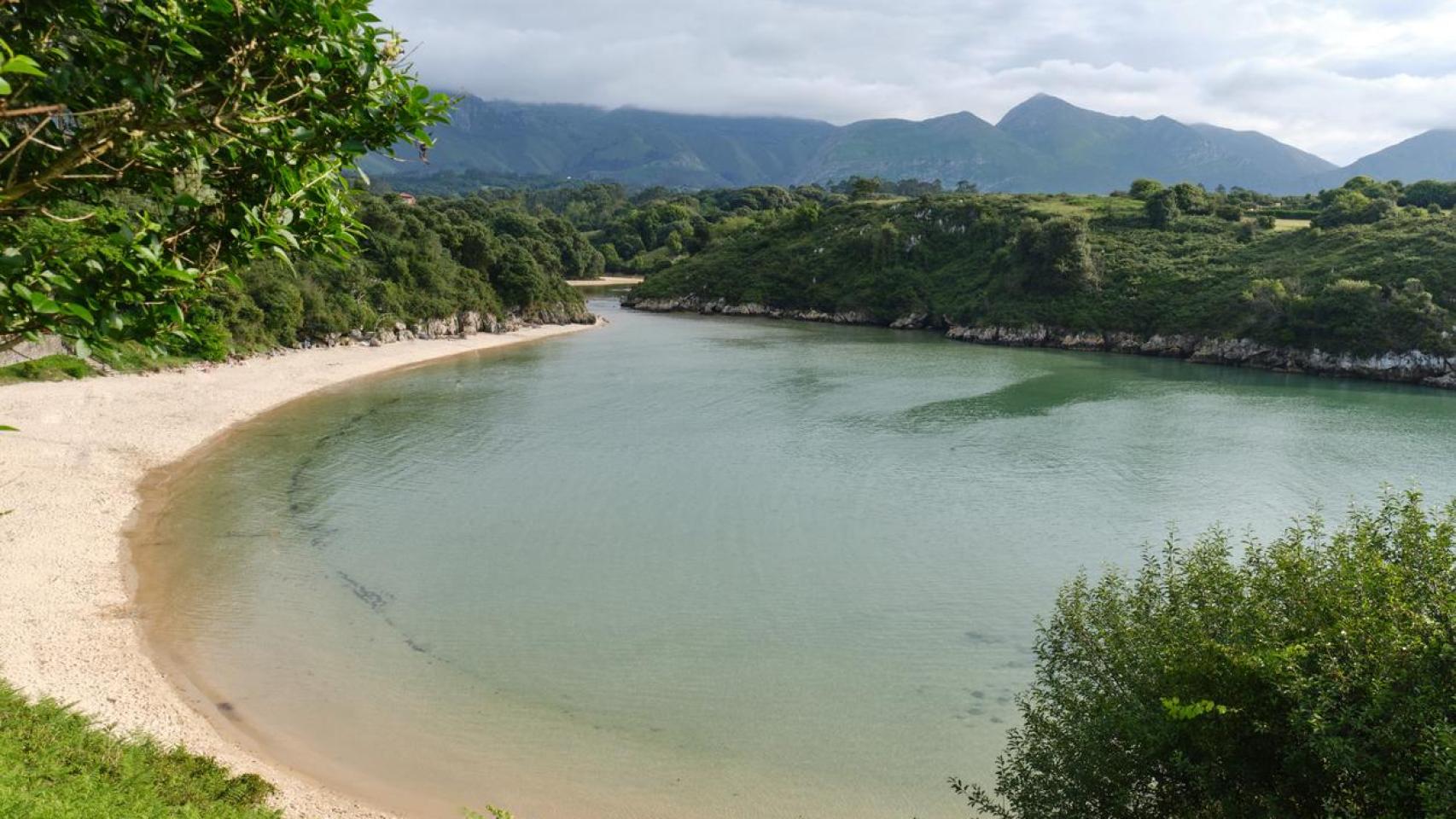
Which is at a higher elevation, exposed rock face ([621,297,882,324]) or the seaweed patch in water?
exposed rock face ([621,297,882,324])

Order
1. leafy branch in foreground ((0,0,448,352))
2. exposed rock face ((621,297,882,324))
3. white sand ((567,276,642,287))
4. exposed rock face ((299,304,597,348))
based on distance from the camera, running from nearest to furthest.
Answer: leafy branch in foreground ((0,0,448,352)) < exposed rock face ((299,304,597,348)) < exposed rock face ((621,297,882,324)) < white sand ((567,276,642,287))

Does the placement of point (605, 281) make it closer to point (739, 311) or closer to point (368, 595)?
point (739, 311)

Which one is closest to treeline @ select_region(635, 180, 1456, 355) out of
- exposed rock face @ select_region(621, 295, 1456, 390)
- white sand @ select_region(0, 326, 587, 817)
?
exposed rock face @ select_region(621, 295, 1456, 390)

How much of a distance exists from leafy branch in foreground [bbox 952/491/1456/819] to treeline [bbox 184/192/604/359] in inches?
1383

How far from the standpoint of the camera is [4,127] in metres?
4.37

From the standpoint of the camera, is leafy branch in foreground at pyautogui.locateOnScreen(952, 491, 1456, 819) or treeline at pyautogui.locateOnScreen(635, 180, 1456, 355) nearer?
leafy branch in foreground at pyautogui.locateOnScreen(952, 491, 1456, 819)

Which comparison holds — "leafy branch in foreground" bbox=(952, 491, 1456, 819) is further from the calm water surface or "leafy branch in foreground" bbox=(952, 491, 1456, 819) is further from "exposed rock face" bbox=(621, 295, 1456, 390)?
"exposed rock face" bbox=(621, 295, 1456, 390)

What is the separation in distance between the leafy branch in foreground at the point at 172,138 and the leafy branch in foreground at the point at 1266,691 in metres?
8.64

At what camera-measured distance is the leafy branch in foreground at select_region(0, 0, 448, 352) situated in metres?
4.15

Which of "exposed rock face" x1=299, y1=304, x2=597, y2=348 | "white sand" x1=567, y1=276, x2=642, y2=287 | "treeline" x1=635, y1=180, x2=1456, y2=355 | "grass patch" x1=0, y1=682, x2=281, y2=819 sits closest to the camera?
"grass patch" x1=0, y1=682, x2=281, y2=819

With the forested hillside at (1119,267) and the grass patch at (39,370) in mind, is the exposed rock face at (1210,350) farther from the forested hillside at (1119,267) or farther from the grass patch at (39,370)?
the grass patch at (39,370)

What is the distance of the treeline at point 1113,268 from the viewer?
59219mm

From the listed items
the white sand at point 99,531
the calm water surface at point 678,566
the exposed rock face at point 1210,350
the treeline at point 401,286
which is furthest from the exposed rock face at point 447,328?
the exposed rock face at point 1210,350

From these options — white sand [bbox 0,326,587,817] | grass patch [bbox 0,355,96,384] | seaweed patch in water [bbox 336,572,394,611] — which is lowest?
seaweed patch in water [bbox 336,572,394,611]
